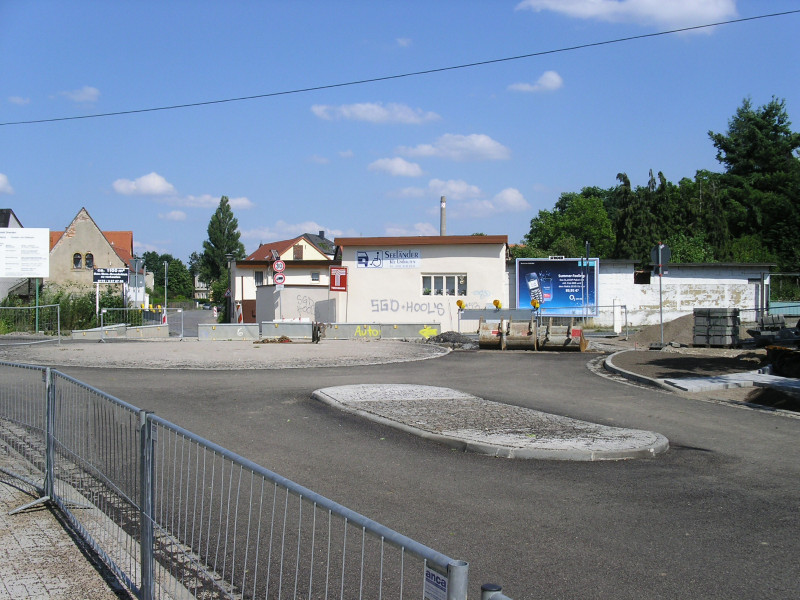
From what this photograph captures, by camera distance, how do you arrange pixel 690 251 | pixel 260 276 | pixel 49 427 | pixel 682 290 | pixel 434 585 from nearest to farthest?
pixel 434 585 → pixel 49 427 → pixel 682 290 → pixel 690 251 → pixel 260 276

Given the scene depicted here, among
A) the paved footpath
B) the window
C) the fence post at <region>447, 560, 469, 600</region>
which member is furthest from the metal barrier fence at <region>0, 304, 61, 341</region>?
the fence post at <region>447, 560, 469, 600</region>

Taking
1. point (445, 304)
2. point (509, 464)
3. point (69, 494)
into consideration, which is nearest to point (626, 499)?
point (509, 464)

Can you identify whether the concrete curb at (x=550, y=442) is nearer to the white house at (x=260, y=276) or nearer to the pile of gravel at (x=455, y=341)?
the pile of gravel at (x=455, y=341)

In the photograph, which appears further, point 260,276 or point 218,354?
point 260,276

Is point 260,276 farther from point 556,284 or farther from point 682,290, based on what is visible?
point 682,290

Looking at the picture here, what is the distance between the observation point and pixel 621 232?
216 ft

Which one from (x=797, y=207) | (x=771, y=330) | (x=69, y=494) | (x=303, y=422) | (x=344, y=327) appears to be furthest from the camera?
(x=797, y=207)

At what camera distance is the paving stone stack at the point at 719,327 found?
954 inches

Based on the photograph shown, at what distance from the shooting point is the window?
35.1m

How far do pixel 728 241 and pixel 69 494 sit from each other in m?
61.8

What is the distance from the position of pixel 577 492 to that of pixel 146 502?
13.1 ft

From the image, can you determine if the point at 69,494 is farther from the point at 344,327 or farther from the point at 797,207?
the point at 797,207

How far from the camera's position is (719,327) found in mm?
24375

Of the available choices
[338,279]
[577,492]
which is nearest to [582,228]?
[338,279]
